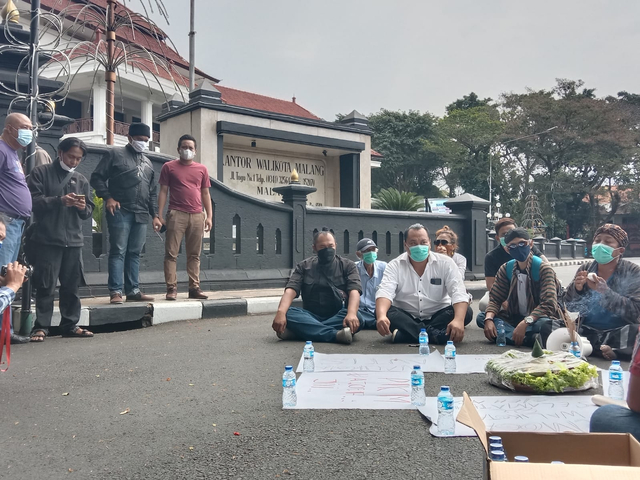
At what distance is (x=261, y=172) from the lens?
17.2 metres

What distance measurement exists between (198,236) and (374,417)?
16.8ft

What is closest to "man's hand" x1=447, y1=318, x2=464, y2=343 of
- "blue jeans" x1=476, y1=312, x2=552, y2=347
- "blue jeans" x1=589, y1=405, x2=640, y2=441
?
"blue jeans" x1=476, y1=312, x2=552, y2=347

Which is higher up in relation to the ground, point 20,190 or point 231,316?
point 20,190

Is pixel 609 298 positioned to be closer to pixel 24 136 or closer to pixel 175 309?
pixel 175 309

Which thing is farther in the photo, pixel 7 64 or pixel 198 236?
pixel 198 236

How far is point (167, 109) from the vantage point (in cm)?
1747

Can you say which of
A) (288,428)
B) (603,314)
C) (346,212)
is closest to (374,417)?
(288,428)

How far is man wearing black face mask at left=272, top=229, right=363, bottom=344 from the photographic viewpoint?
19.3 ft

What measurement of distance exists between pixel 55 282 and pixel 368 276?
3388 millimetres

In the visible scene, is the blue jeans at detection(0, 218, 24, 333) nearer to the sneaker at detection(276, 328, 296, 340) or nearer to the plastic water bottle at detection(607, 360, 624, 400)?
the sneaker at detection(276, 328, 296, 340)

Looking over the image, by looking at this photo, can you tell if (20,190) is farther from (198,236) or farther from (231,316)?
(231,316)

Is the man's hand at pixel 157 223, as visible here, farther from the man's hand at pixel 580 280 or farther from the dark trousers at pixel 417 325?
the man's hand at pixel 580 280

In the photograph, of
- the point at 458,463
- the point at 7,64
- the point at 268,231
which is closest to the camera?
the point at 458,463

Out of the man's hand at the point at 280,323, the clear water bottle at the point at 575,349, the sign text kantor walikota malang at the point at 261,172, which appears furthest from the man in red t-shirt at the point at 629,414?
the sign text kantor walikota malang at the point at 261,172
